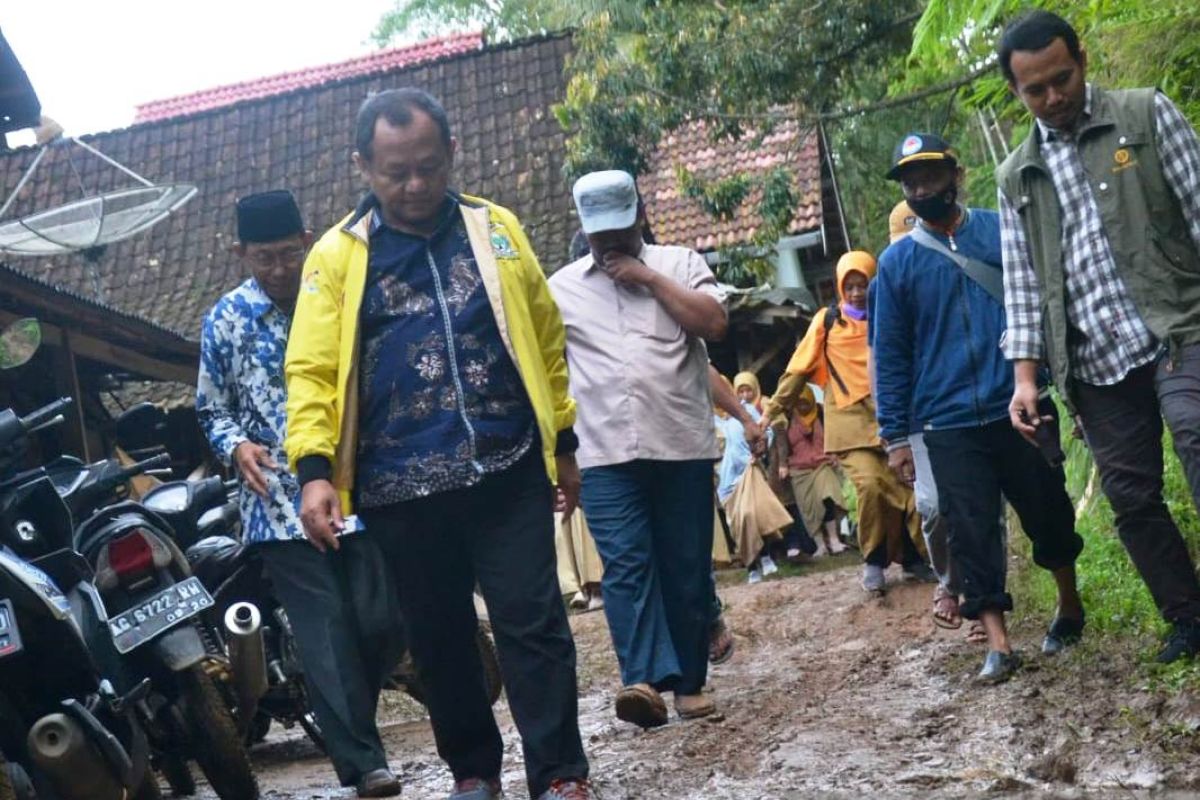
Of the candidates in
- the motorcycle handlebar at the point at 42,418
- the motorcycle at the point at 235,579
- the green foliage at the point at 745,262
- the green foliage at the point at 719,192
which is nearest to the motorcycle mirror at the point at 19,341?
the motorcycle at the point at 235,579

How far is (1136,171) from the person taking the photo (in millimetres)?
5789

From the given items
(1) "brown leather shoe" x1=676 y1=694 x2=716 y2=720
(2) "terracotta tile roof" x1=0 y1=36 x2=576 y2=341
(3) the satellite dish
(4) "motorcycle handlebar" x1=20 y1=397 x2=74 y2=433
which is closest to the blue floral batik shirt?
(4) "motorcycle handlebar" x1=20 y1=397 x2=74 y2=433

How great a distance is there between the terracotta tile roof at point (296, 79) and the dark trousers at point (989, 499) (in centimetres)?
2493

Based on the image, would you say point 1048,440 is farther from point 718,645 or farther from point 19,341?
point 19,341

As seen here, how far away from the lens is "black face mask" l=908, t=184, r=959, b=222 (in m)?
7.29

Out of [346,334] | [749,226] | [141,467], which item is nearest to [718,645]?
[141,467]

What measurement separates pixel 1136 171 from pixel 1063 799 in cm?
203

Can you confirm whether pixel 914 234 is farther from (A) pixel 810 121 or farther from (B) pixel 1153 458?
(A) pixel 810 121

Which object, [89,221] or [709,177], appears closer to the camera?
[89,221]

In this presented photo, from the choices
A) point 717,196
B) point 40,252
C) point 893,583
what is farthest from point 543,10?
point 893,583

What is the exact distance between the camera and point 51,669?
5.72 meters

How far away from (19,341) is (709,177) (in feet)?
52.5

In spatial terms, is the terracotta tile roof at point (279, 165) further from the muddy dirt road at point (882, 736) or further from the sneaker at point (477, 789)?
the sneaker at point (477, 789)

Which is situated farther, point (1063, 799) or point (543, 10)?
point (543, 10)
